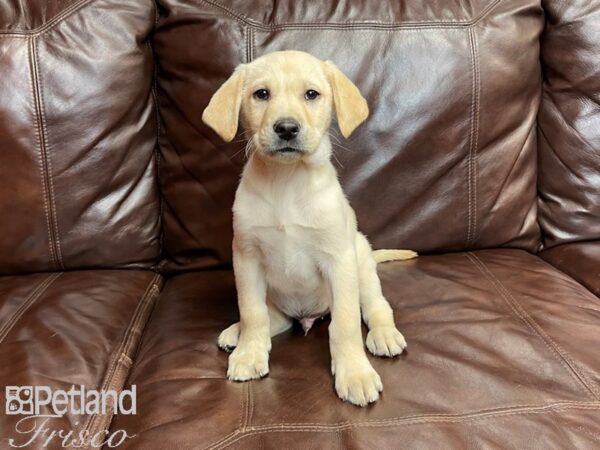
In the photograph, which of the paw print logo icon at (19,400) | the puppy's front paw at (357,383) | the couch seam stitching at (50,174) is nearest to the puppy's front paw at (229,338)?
the puppy's front paw at (357,383)

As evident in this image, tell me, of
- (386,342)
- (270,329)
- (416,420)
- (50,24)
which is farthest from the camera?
(50,24)

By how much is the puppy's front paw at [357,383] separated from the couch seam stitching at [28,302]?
731 millimetres

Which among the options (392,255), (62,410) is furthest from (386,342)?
(62,410)

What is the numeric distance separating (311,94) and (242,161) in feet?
1.43

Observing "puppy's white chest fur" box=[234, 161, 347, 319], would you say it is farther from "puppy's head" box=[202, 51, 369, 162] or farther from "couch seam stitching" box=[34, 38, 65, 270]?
"couch seam stitching" box=[34, 38, 65, 270]

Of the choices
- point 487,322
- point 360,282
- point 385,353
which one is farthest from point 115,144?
point 487,322

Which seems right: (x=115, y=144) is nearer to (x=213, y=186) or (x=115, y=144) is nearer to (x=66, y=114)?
(x=66, y=114)

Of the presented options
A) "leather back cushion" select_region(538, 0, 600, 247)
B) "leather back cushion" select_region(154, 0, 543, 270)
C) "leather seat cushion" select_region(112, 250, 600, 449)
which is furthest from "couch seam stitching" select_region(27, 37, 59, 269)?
"leather back cushion" select_region(538, 0, 600, 247)

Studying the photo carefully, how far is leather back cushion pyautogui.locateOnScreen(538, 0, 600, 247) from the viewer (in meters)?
1.62

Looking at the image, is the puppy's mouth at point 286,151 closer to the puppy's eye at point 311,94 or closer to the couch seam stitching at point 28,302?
the puppy's eye at point 311,94

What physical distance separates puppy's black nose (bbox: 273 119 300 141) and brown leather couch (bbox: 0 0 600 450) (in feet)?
1.51

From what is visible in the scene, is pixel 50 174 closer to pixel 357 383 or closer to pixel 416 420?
pixel 357 383

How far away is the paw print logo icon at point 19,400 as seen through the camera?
1064 mm

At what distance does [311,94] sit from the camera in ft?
4.01
